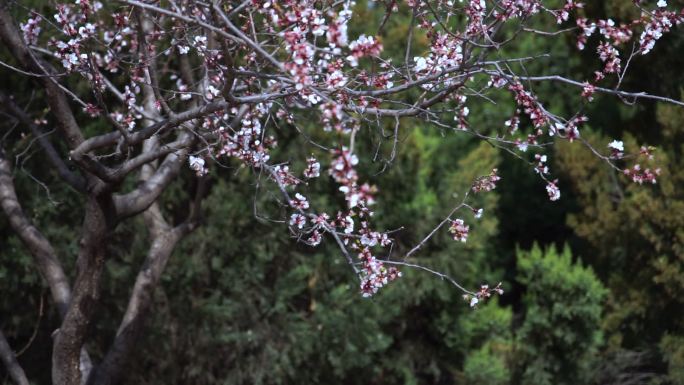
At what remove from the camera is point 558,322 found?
7.77 m

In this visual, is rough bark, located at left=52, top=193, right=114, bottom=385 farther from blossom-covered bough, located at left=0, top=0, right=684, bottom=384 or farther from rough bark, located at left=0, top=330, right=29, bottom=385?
rough bark, located at left=0, top=330, right=29, bottom=385

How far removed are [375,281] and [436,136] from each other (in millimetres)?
5952

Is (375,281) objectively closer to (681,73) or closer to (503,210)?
(681,73)

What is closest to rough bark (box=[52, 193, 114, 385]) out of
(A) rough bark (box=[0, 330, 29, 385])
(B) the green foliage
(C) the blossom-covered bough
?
(C) the blossom-covered bough

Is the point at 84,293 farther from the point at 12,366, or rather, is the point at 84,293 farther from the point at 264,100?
the point at 264,100

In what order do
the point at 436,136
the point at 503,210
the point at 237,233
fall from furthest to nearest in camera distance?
the point at 503,210 → the point at 436,136 → the point at 237,233

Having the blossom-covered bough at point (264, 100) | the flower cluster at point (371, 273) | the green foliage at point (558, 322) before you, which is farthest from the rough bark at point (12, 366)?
the green foliage at point (558, 322)

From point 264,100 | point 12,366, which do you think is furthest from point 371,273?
point 12,366

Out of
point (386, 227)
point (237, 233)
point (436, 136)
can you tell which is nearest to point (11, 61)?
point (237, 233)

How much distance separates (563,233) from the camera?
10.6 meters

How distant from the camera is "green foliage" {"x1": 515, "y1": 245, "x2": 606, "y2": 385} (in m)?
7.61

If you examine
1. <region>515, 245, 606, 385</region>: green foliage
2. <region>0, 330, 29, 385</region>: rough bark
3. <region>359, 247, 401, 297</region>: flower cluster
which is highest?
<region>515, 245, 606, 385</region>: green foliage

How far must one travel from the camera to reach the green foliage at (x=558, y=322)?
25.0 feet

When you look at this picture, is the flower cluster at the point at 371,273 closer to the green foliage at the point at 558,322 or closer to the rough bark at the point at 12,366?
the rough bark at the point at 12,366
